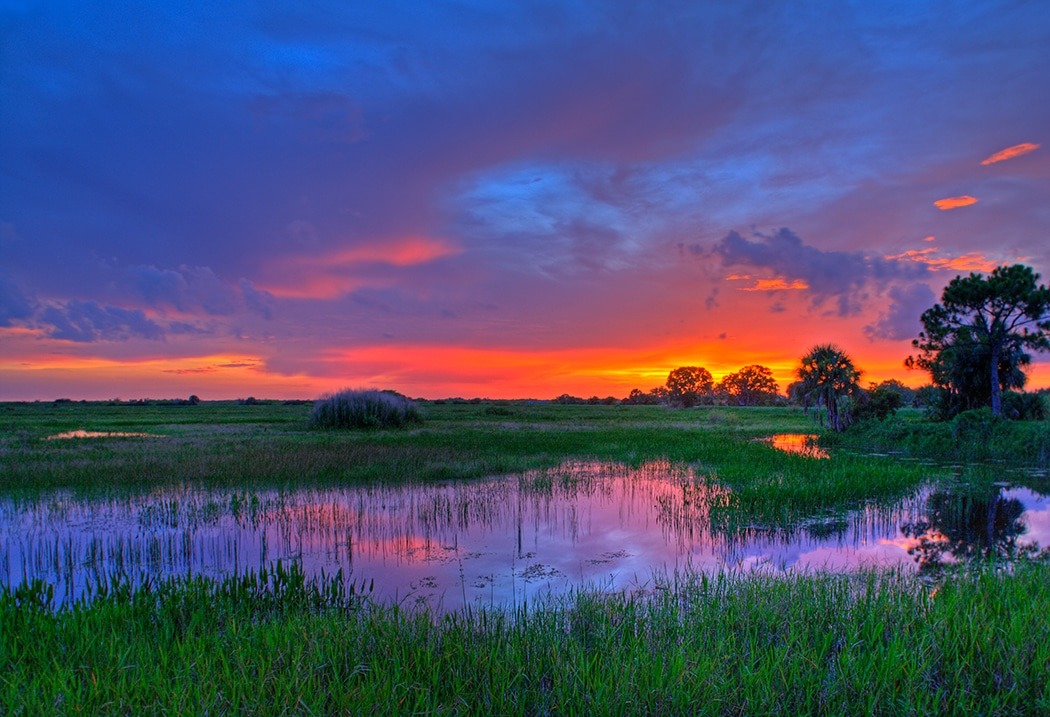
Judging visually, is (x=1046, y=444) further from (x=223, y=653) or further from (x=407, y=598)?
(x=223, y=653)

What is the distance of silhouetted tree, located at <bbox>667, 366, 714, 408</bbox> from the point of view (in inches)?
4102

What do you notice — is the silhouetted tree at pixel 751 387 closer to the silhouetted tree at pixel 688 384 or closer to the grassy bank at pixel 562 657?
the silhouetted tree at pixel 688 384

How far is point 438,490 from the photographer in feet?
49.4

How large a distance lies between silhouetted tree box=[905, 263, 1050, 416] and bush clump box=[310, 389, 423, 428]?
1428 inches

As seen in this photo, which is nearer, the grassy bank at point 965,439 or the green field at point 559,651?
the green field at point 559,651

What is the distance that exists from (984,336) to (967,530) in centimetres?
2674

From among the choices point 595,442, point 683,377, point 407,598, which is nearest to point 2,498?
point 407,598

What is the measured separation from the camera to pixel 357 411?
3894 cm

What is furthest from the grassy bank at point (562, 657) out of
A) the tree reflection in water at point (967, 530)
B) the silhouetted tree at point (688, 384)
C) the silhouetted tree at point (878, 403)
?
the silhouetted tree at point (688, 384)

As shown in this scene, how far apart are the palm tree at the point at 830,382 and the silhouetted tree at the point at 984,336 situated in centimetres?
560

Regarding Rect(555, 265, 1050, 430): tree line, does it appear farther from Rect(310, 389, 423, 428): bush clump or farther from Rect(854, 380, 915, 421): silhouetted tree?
Rect(310, 389, 423, 428): bush clump

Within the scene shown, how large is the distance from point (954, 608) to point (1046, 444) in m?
23.9

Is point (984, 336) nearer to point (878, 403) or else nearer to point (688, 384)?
point (878, 403)

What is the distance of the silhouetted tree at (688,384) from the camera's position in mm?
104188
